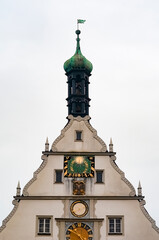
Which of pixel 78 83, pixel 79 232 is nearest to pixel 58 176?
pixel 79 232

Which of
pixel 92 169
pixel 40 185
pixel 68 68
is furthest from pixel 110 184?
pixel 68 68

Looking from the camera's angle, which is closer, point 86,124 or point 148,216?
point 148,216

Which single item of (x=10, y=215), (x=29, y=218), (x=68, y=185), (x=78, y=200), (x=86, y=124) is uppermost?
(x=86, y=124)

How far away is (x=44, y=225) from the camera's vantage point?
1438 inches

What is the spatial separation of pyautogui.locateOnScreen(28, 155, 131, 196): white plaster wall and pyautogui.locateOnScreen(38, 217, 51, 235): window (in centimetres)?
143

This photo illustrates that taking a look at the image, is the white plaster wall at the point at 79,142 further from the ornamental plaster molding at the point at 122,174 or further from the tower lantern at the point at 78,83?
the tower lantern at the point at 78,83

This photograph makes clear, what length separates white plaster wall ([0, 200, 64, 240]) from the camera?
3619cm

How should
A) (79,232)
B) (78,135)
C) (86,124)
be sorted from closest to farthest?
(79,232) → (78,135) → (86,124)

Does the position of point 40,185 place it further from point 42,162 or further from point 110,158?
point 110,158

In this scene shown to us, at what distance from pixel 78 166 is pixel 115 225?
3982mm

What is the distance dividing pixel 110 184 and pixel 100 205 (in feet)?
4.57

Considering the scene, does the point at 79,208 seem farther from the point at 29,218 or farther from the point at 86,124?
the point at 86,124

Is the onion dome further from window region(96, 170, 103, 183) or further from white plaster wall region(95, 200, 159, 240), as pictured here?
white plaster wall region(95, 200, 159, 240)

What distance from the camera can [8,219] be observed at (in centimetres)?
3650
